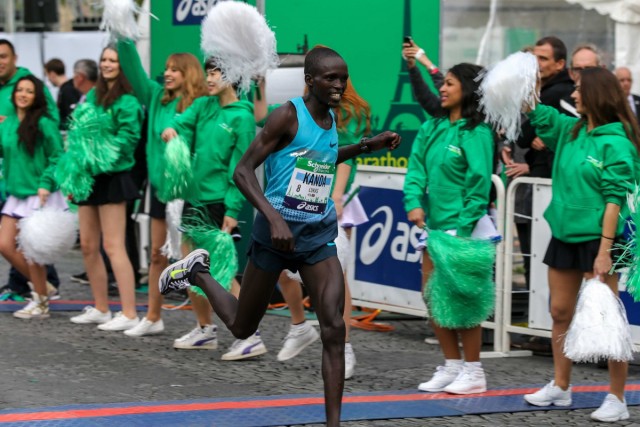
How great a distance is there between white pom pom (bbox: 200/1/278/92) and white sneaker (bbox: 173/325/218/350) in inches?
73.4

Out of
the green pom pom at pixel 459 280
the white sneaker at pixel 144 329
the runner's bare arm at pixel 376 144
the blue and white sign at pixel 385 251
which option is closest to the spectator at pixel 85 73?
the blue and white sign at pixel 385 251

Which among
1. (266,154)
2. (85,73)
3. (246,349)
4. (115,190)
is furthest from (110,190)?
(85,73)

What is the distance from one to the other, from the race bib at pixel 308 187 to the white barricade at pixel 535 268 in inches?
106

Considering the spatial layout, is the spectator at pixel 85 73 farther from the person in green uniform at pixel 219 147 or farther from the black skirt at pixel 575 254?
the black skirt at pixel 575 254

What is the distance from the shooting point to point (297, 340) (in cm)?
765

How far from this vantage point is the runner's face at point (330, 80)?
5703mm

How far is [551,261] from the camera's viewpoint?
6.53 meters

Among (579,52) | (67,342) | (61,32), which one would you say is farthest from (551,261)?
(61,32)

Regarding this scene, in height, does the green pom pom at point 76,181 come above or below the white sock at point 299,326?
above

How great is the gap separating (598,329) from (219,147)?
2.81 metres

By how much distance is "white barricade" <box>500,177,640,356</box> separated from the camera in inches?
322

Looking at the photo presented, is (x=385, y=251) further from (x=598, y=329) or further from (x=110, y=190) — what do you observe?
(x=598, y=329)

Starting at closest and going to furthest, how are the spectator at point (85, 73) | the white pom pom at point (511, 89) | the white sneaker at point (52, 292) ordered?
the white pom pom at point (511, 89)
the white sneaker at point (52, 292)
the spectator at point (85, 73)

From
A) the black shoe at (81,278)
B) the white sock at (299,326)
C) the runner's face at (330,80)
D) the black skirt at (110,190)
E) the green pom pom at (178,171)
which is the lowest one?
the black shoe at (81,278)
